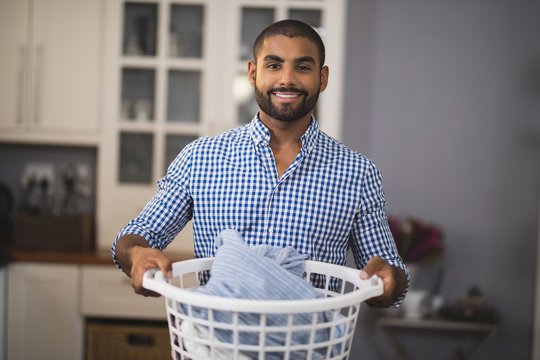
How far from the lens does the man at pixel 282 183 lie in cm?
121

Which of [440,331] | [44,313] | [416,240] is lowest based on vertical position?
[440,331]

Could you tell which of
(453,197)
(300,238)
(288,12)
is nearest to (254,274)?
(300,238)

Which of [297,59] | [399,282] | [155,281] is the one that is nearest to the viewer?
[155,281]

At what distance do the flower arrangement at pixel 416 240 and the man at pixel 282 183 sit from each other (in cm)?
141

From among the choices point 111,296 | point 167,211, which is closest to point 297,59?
point 167,211

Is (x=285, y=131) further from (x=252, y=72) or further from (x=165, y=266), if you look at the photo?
(x=165, y=266)

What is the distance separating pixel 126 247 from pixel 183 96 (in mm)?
1751

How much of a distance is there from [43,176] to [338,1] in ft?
5.65

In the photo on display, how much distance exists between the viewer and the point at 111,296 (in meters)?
2.64

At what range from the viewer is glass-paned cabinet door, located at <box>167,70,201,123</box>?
2.79 meters

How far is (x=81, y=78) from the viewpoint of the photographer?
2.77 metres

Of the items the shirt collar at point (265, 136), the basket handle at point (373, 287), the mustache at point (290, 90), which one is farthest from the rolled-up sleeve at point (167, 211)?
the basket handle at point (373, 287)

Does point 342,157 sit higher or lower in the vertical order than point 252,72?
lower

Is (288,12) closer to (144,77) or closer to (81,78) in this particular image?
(144,77)
